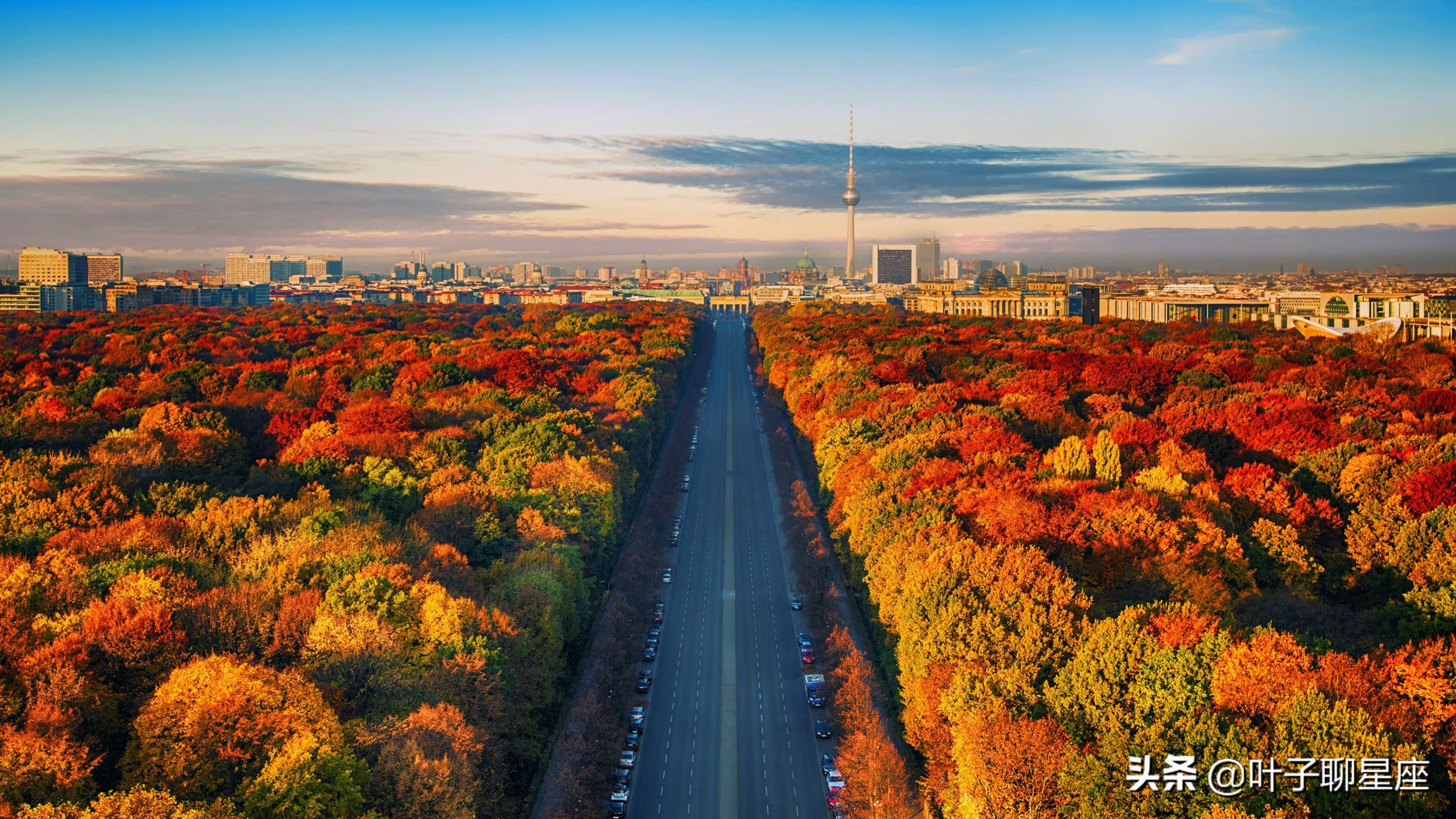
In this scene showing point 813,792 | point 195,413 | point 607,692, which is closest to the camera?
point 813,792

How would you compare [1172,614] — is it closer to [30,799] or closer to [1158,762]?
[1158,762]

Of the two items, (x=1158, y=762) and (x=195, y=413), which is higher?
(x=195, y=413)

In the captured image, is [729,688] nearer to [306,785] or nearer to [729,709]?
[729,709]

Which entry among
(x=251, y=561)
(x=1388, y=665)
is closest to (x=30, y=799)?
(x=251, y=561)

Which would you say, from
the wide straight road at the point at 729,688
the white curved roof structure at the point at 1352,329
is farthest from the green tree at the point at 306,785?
the white curved roof structure at the point at 1352,329

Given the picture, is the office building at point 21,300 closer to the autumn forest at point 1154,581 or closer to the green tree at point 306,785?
the autumn forest at point 1154,581

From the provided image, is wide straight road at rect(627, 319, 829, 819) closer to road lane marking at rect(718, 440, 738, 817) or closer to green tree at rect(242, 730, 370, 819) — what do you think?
road lane marking at rect(718, 440, 738, 817)

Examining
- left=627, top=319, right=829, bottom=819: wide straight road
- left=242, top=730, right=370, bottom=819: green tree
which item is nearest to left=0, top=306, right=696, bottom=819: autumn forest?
left=242, top=730, right=370, bottom=819: green tree
